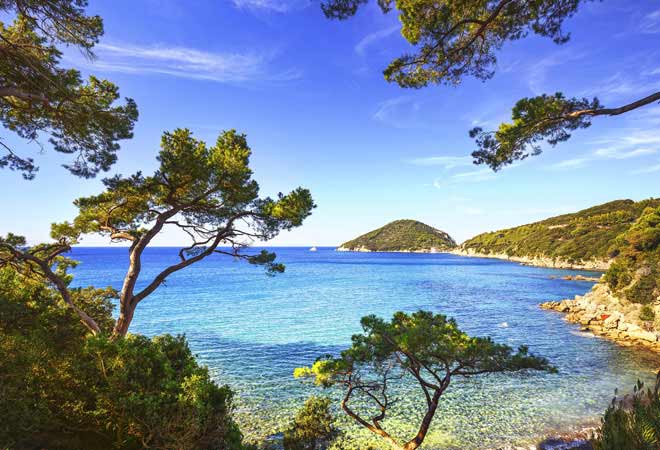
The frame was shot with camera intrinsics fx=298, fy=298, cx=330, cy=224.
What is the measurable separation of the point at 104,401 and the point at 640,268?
42.4m

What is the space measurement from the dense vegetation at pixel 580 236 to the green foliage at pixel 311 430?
261 feet

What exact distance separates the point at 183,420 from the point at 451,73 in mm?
11142

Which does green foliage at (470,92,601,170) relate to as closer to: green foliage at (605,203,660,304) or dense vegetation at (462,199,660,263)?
green foliage at (605,203,660,304)

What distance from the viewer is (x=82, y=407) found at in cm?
607

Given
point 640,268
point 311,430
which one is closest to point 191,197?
point 311,430

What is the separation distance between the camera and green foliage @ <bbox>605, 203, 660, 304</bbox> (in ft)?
88.0

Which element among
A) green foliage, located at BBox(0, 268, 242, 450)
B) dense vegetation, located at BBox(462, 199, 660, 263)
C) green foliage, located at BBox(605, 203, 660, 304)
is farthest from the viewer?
dense vegetation, located at BBox(462, 199, 660, 263)

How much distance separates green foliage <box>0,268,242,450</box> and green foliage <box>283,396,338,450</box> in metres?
4.66

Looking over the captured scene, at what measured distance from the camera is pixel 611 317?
2722cm

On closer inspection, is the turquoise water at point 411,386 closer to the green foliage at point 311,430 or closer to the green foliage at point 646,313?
the green foliage at point 311,430

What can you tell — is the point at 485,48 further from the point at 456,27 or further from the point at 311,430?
the point at 311,430

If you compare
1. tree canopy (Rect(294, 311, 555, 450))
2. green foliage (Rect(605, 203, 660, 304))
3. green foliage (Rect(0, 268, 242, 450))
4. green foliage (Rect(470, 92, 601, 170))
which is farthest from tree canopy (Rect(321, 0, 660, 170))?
green foliage (Rect(605, 203, 660, 304))

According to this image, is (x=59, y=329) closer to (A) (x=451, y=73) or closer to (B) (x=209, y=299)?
(A) (x=451, y=73)

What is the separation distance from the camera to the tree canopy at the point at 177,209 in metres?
10.5
